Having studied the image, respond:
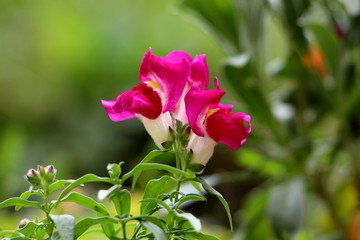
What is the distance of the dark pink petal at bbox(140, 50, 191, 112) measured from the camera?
0.51 m

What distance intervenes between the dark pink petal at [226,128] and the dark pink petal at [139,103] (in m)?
0.05

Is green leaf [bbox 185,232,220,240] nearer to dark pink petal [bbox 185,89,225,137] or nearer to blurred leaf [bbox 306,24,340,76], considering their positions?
dark pink petal [bbox 185,89,225,137]

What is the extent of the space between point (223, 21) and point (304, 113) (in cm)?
26

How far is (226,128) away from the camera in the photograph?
516 mm

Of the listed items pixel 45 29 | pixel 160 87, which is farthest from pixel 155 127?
pixel 45 29

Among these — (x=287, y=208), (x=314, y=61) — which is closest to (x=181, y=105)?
(x=287, y=208)

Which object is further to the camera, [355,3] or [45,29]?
[45,29]

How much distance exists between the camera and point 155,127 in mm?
531

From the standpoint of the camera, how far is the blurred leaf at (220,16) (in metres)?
1.15

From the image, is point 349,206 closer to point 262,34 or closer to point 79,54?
point 262,34

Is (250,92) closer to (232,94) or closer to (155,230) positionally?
(232,94)

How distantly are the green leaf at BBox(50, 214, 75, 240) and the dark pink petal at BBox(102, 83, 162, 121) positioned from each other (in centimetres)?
11

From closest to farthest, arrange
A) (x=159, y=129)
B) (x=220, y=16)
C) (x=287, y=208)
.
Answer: (x=159, y=129), (x=287, y=208), (x=220, y=16)

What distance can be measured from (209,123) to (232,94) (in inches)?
29.4
